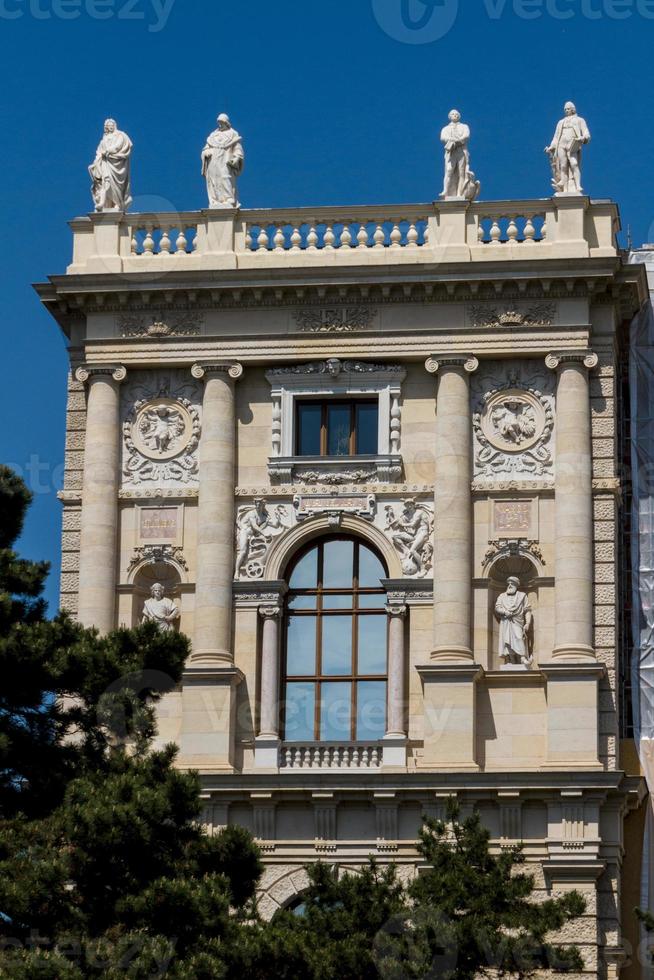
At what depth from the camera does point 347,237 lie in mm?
48750

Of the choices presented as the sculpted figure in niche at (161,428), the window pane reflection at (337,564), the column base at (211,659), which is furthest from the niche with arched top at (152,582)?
the window pane reflection at (337,564)

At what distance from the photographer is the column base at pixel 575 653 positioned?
4575 cm

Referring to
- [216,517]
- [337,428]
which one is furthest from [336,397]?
[216,517]

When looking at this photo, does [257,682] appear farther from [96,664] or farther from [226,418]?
[96,664]

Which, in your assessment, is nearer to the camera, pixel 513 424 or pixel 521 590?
pixel 521 590

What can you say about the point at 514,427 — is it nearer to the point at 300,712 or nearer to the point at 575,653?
the point at 575,653

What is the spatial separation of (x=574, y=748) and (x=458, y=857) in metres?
6.01

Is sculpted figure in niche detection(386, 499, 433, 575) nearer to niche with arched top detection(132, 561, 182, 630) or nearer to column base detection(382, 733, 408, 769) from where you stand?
column base detection(382, 733, 408, 769)

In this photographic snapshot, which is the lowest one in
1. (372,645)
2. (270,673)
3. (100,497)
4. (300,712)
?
(300,712)

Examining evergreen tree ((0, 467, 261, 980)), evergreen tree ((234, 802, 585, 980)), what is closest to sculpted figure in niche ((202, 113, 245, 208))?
evergreen tree ((0, 467, 261, 980))

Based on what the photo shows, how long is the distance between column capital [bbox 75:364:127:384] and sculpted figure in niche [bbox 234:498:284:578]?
316 cm

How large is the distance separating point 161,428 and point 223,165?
4.65 meters

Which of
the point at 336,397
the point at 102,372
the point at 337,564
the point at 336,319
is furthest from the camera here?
the point at 102,372

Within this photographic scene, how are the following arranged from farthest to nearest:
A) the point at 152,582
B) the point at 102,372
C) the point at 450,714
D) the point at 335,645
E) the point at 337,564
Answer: the point at 102,372 < the point at 152,582 < the point at 337,564 < the point at 335,645 < the point at 450,714
